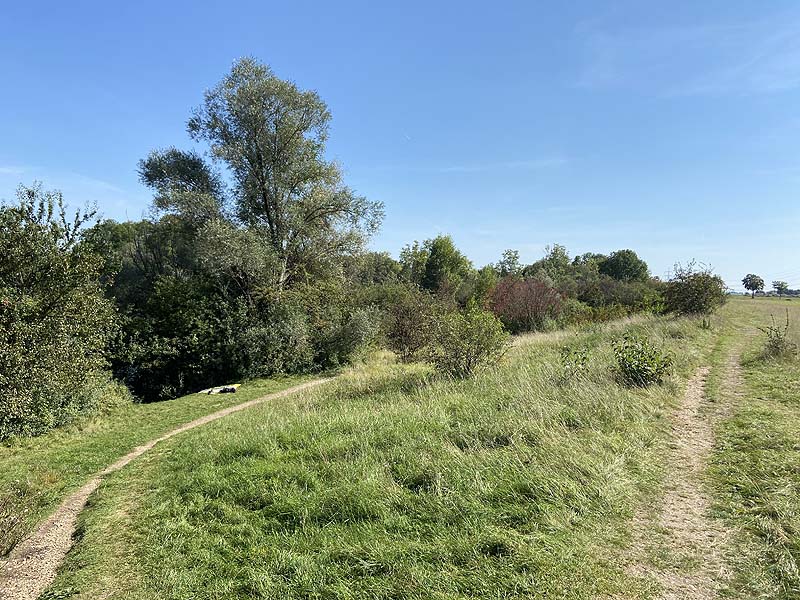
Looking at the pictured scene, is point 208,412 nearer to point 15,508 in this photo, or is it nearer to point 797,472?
point 15,508

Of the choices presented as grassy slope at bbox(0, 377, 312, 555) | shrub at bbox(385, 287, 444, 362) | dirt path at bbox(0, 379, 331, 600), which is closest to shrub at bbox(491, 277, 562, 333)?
shrub at bbox(385, 287, 444, 362)

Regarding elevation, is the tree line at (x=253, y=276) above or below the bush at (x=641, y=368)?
A: above

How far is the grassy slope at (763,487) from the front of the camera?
3.29 metres

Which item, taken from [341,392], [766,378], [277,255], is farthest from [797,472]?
[277,255]

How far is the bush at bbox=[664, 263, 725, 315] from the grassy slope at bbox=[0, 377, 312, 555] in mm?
22077

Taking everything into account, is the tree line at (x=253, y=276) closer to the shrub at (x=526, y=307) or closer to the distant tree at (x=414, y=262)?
the shrub at (x=526, y=307)

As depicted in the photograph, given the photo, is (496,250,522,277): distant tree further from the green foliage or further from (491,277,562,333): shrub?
the green foliage

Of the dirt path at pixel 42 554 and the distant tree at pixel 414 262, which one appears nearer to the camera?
the dirt path at pixel 42 554

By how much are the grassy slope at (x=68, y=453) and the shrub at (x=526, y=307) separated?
70.3 feet

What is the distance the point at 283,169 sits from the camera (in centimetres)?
2089

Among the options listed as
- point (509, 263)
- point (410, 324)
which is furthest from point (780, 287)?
point (410, 324)

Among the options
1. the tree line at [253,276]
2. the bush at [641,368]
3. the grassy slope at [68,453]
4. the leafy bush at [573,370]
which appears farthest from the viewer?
the tree line at [253,276]

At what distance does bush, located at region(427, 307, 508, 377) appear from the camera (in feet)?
37.9

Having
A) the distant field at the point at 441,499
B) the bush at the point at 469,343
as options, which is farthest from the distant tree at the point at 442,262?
the distant field at the point at 441,499
